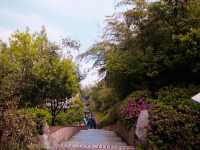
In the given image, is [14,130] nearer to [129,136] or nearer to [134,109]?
[134,109]

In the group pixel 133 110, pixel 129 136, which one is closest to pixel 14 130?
pixel 133 110

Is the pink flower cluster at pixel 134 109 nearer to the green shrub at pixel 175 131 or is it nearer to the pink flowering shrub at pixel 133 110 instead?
the pink flowering shrub at pixel 133 110

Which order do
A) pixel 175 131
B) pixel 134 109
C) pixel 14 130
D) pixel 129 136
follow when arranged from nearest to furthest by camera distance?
1. pixel 14 130
2. pixel 175 131
3. pixel 134 109
4. pixel 129 136

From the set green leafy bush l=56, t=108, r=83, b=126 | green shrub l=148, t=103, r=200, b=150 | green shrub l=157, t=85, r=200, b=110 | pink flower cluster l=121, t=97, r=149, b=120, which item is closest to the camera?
green shrub l=148, t=103, r=200, b=150

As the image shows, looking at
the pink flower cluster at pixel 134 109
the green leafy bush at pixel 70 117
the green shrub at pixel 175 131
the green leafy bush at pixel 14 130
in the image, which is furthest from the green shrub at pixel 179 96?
the green leafy bush at pixel 70 117

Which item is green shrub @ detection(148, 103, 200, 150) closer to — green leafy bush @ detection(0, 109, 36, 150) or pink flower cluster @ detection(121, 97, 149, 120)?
pink flower cluster @ detection(121, 97, 149, 120)

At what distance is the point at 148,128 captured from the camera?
15.6 m

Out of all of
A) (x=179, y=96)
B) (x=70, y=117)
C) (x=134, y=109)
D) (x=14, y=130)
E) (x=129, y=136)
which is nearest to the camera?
(x=14, y=130)

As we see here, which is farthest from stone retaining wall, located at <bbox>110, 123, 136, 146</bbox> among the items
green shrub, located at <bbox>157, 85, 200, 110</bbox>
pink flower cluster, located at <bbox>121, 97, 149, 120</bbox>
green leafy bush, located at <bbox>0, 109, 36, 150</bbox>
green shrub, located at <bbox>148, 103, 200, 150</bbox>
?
green leafy bush, located at <bbox>0, 109, 36, 150</bbox>

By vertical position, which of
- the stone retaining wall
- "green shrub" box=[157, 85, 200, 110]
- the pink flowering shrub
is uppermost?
"green shrub" box=[157, 85, 200, 110]

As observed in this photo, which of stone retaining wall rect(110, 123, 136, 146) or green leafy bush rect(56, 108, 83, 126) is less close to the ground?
green leafy bush rect(56, 108, 83, 126)

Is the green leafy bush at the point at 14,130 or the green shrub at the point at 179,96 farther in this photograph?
the green shrub at the point at 179,96

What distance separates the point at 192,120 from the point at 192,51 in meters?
4.71

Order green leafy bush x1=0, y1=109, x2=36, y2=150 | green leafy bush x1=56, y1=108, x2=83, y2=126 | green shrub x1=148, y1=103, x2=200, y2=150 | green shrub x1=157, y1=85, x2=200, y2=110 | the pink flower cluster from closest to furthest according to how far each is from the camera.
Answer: green leafy bush x1=0, y1=109, x2=36, y2=150
green shrub x1=148, y1=103, x2=200, y2=150
green shrub x1=157, y1=85, x2=200, y2=110
the pink flower cluster
green leafy bush x1=56, y1=108, x2=83, y2=126
